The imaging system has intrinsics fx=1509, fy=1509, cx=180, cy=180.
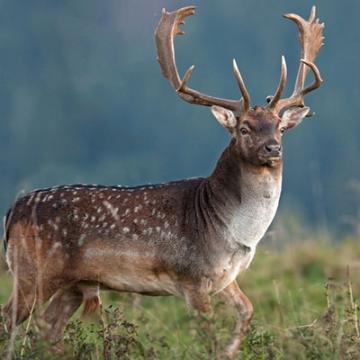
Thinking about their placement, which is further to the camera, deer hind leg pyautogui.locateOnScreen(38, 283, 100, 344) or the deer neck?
deer hind leg pyautogui.locateOnScreen(38, 283, 100, 344)

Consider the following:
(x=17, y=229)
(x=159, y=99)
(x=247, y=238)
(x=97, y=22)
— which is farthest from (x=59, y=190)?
(x=97, y=22)

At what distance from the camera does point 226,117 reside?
1064cm

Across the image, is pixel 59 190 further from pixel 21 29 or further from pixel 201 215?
pixel 21 29

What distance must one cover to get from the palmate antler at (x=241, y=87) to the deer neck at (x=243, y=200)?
0.38 m

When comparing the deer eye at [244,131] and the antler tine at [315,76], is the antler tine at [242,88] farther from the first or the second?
the antler tine at [315,76]

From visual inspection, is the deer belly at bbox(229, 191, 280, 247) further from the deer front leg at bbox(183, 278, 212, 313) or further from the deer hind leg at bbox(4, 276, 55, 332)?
the deer hind leg at bbox(4, 276, 55, 332)

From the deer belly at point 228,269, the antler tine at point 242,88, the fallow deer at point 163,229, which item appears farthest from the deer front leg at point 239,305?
the antler tine at point 242,88

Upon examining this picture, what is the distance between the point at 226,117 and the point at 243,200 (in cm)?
60

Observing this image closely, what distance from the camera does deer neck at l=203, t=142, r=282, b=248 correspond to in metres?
10.4

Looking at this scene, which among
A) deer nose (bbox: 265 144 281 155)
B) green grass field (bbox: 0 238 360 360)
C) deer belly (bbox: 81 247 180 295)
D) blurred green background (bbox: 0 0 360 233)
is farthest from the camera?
blurred green background (bbox: 0 0 360 233)

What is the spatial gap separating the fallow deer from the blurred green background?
3221 inches

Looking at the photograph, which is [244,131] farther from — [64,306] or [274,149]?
[64,306]

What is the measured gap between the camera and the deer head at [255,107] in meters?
10.3

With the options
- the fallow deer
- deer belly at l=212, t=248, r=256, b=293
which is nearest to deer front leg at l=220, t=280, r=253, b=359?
the fallow deer
